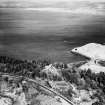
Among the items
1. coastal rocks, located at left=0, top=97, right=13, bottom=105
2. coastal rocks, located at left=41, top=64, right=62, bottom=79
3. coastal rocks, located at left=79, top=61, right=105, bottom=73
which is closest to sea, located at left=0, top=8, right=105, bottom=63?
coastal rocks, located at left=79, top=61, right=105, bottom=73

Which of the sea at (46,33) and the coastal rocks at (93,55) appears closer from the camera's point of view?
the coastal rocks at (93,55)

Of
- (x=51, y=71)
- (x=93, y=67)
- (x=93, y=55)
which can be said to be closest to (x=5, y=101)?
(x=51, y=71)

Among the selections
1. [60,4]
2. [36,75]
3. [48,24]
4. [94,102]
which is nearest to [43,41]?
[48,24]

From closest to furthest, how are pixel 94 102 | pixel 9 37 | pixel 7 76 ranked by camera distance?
pixel 94 102 < pixel 7 76 < pixel 9 37

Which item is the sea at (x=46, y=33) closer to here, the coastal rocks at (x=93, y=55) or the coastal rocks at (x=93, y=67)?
the coastal rocks at (x=93, y=55)

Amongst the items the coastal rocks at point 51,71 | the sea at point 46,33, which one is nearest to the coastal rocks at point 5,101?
the coastal rocks at point 51,71

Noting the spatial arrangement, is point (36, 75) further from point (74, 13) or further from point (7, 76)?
point (74, 13)

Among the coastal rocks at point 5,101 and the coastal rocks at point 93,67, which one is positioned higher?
the coastal rocks at point 93,67
